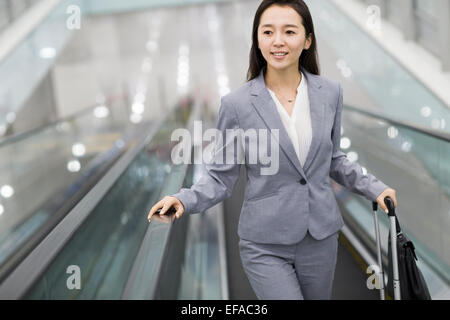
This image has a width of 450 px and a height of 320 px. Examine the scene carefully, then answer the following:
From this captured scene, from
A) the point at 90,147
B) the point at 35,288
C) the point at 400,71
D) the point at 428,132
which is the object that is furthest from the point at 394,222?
the point at 90,147

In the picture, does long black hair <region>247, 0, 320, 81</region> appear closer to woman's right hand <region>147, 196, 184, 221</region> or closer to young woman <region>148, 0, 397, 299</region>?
young woman <region>148, 0, 397, 299</region>

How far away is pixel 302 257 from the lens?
2.20m

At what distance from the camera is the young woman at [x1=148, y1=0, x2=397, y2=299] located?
2.09m

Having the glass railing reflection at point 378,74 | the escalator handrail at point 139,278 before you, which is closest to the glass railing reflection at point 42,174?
the escalator handrail at point 139,278

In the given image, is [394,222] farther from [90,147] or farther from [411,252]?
[90,147]

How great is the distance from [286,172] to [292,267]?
442mm

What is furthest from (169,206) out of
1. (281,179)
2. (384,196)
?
(384,196)

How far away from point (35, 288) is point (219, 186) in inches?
32.8

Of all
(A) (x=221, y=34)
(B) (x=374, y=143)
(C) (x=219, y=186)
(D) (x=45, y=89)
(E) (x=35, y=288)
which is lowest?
(E) (x=35, y=288)

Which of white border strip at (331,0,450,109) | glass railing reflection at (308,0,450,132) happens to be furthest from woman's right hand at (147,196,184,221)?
white border strip at (331,0,450,109)

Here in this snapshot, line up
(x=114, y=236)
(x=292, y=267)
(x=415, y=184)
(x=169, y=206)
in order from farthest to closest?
(x=415, y=184)
(x=114, y=236)
(x=292, y=267)
(x=169, y=206)

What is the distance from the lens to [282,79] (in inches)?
86.2

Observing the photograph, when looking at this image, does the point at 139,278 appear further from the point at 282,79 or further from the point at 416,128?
the point at 416,128

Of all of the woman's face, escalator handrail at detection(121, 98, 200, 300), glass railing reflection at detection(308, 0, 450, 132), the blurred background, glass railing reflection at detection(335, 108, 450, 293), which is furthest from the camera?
glass railing reflection at detection(308, 0, 450, 132)
